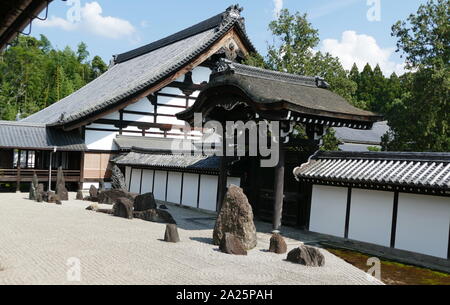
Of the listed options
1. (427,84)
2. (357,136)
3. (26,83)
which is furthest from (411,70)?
(26,83)

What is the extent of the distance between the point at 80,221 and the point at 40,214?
2.35 meters

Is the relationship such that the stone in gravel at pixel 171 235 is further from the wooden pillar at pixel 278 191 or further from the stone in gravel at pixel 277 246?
the wooden pillar at pixel 278 191

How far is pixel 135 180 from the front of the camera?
88.0 feet

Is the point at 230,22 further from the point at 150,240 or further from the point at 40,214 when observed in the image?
the point at 150,240

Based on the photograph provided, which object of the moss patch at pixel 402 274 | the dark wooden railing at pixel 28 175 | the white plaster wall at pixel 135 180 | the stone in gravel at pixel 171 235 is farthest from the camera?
the white plaster wall at pixel 135 180

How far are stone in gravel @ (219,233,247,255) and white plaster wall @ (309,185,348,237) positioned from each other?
4.56m

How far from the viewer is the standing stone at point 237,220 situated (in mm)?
12297

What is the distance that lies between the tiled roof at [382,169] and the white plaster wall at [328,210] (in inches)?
26.9

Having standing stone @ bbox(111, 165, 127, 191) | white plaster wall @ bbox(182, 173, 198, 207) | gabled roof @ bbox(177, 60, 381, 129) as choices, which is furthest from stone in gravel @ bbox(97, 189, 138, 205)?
gabled roof @ bbox(177, 60, 381, 129)

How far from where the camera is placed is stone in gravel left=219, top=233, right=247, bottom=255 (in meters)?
11.5

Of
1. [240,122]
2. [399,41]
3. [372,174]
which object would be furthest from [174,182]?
[399,41]

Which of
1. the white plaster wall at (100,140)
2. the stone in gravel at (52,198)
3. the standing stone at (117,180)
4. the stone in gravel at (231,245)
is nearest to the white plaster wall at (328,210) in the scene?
the stone in gravel at (231,245)

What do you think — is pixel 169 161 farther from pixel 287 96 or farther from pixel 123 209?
pixel 287 96

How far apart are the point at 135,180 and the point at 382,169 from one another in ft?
56.3
